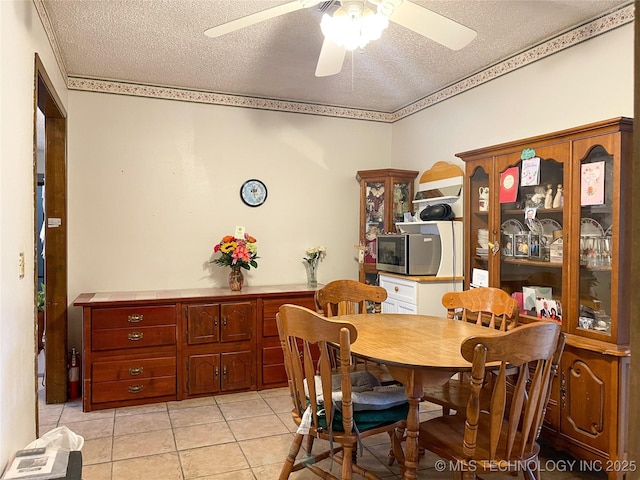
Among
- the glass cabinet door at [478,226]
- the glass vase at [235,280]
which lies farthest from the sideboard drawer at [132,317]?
the glass cabinet door at [478,226]

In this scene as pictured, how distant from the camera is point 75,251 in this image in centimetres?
385

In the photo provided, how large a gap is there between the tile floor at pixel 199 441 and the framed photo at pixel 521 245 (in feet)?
3.91

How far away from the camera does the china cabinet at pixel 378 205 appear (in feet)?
14.6

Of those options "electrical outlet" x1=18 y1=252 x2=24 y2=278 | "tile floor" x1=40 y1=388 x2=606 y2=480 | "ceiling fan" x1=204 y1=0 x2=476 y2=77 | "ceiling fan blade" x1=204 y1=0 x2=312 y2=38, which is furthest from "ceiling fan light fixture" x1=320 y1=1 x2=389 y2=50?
"tile floor" x1=40 y1=388 x2=606 y2=480

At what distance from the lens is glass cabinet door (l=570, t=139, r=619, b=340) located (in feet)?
7.80

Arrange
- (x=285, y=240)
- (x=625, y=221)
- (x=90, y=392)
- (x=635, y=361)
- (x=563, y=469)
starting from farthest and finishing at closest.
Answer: (x=285, y=240)
(x=90, y=392)
(x=563, y=469)
(x=625, y=221)
(x=635, y=361)

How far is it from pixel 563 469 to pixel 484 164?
1891 millimetres

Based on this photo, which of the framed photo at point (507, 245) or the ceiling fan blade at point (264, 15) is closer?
the ceiling fan blade at point (264, 15)

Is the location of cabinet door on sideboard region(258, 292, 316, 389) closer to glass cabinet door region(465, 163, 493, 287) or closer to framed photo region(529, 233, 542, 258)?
glass cabinet door region(465, 163, 493, 287)

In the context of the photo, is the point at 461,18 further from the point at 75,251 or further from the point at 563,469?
the point at 75,251

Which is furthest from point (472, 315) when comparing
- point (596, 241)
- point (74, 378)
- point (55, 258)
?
point (55, 258)

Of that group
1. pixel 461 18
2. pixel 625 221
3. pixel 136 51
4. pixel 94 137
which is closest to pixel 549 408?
pixel 625 221

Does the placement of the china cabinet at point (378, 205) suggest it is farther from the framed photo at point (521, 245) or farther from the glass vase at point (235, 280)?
the framed photo at point (521, 245)

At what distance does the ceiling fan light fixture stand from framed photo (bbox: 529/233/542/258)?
1.61 metres
